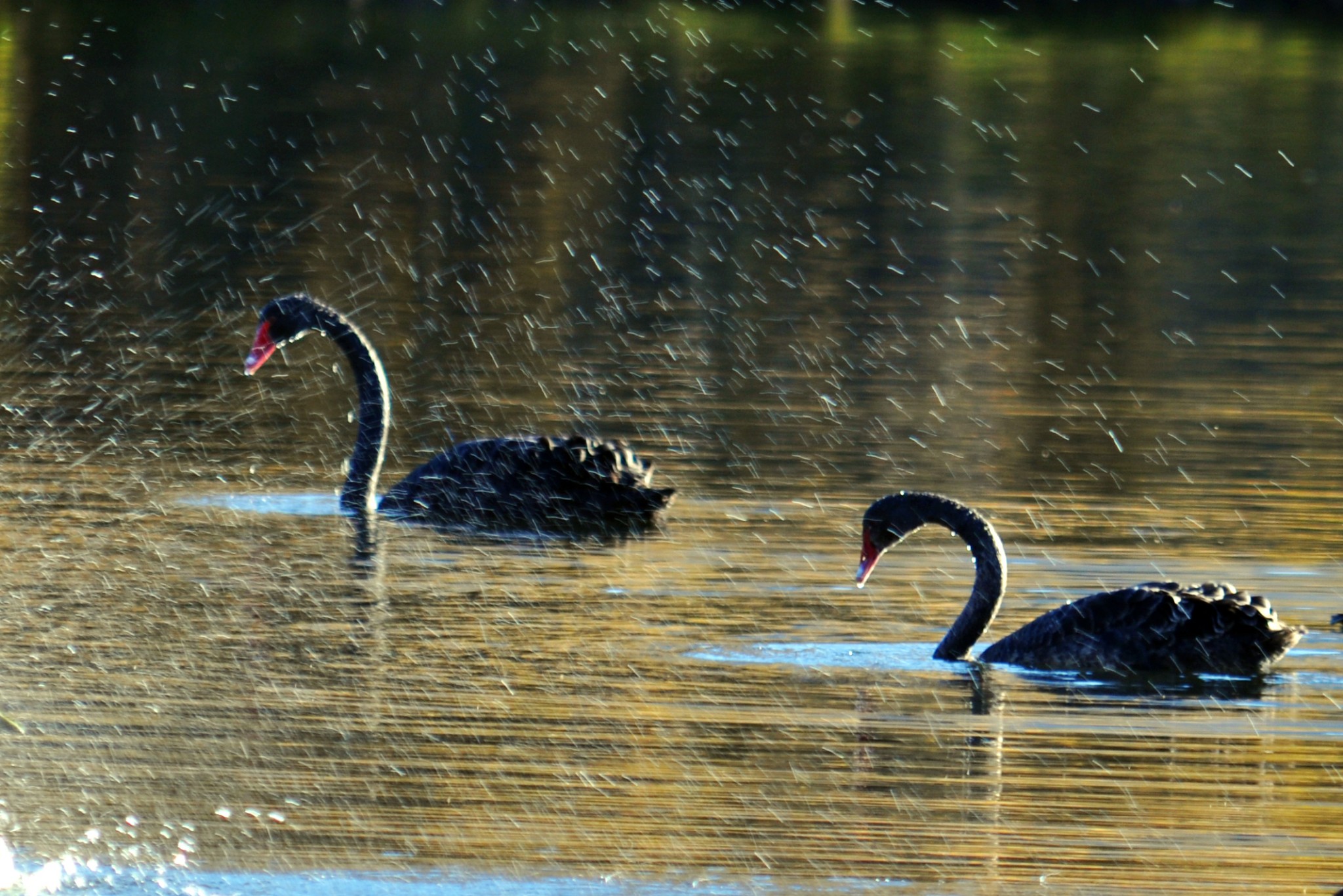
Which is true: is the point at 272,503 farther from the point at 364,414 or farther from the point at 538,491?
the point at 538,491

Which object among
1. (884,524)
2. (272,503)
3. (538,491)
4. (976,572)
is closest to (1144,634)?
(976,572)

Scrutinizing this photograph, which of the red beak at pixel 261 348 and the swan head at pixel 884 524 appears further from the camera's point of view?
the red beak at pixel 261 348

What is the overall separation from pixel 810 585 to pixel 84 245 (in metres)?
13.9

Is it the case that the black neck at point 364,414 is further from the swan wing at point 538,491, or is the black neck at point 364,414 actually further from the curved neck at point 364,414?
the swan wing at point 538,491

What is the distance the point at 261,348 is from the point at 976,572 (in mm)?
4965

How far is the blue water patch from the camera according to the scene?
13.1 m

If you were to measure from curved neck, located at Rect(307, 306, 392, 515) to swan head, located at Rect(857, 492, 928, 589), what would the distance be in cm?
342

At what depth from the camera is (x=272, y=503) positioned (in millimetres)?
13352

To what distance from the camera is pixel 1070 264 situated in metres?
24.6

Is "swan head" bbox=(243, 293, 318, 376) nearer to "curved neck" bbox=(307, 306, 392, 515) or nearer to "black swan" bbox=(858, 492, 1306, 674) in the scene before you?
"curved neck" bbox=(307, 306, 392, 515)

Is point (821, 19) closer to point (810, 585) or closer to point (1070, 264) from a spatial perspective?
point (1070, 264)

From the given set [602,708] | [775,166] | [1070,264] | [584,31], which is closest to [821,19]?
[584,31]

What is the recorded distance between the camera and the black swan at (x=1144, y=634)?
10.2 m

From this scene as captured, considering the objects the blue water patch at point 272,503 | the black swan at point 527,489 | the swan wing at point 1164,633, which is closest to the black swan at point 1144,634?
the swan wing at point 1164,633
